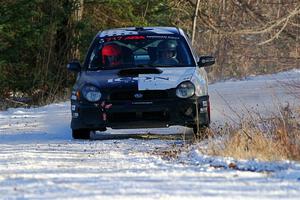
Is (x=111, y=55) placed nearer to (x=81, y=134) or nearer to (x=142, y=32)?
(x=142, y=32)

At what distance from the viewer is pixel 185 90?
433 inches

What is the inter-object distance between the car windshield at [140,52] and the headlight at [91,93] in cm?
83

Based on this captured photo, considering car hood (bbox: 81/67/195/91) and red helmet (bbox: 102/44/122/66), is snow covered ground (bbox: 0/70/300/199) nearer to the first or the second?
car hood (bbox: 81/67/195/91)

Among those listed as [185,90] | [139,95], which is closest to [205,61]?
[185,90]

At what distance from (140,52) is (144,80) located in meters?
1.10

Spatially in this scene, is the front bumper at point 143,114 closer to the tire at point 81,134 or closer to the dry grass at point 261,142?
the tire at point 81,134

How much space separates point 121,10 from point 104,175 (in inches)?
Result: 661

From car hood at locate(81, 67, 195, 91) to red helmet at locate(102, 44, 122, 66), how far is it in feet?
2.02

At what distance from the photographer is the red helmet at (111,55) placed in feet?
39.3

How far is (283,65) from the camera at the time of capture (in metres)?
35.5

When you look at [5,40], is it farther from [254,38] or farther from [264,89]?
[254,38]

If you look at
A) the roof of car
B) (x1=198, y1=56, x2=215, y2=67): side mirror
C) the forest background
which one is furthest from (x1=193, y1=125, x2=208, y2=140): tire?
the forest background

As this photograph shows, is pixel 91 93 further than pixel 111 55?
No

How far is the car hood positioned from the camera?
11.0m
